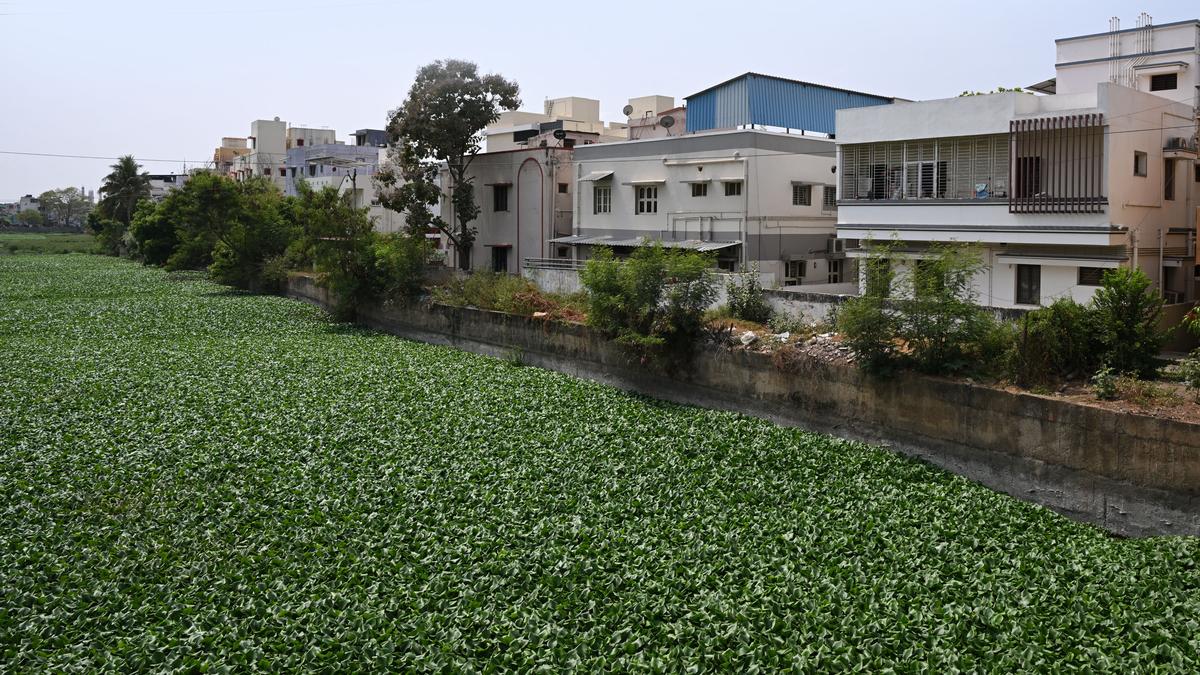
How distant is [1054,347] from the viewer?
15.3m

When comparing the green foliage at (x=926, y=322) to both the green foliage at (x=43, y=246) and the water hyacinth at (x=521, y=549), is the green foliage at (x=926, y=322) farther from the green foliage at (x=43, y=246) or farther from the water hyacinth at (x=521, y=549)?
the green foliage at (x=43, y=246)

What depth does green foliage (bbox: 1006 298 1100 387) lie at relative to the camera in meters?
15.3

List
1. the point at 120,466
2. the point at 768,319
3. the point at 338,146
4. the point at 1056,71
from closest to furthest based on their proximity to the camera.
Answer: the point at 120,466 → the point at 768,319 → the point at 1056,71 → the point at 338,146

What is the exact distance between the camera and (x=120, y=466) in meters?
15.9

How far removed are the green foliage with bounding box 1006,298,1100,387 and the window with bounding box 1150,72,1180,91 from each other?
1283 centimetres

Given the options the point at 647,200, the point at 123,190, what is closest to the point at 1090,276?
the point at 647,200

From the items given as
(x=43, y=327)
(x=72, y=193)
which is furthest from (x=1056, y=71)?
(x=72, y=193)

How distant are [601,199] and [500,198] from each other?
5.88m

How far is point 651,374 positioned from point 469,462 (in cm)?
657

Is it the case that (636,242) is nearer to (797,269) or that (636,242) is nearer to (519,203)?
(797,269)

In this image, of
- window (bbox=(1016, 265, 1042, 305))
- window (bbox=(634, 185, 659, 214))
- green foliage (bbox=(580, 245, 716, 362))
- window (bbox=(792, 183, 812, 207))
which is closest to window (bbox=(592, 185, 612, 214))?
window (bbox=(634, 185, 659, 214))

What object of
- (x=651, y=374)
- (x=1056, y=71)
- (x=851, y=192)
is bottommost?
(x=651, y=374)

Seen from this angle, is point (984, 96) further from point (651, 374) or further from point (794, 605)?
point (794, 605)

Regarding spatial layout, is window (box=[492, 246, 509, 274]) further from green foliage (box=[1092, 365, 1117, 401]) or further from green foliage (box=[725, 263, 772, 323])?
green foliage (box=[1092, 365, 1117, 401])
